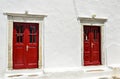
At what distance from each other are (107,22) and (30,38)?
3.93 metres

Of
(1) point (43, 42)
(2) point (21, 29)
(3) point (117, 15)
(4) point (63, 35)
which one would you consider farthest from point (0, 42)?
(3) point (117, 15)

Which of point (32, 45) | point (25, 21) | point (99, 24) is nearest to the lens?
point (25, 21)

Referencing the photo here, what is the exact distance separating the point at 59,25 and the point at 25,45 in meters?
1.74

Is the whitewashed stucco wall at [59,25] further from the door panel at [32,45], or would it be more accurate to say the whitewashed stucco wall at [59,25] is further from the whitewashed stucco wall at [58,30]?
the door panel at [32,45]

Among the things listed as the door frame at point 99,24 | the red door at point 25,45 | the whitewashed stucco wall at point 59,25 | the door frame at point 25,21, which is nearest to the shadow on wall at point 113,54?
the door frame at point 99,24

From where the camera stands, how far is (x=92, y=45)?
33.4ft

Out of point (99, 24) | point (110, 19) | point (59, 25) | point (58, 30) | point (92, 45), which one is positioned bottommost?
point (92, 45)

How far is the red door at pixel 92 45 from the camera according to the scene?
10039mm

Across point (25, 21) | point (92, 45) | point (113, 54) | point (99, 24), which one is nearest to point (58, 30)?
point (25, 21)

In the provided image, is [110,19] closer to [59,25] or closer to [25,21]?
[59,25]

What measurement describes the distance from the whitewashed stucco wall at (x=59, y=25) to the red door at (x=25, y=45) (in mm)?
447

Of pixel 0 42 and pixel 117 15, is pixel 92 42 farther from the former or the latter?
pixel 0 42

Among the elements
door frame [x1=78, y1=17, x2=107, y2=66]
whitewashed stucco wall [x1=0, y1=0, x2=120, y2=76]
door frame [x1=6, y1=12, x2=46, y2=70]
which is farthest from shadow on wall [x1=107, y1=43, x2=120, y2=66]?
door frame [x1=6, y1=12, x2=46, y2=70]

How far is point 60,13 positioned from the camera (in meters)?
9.24
